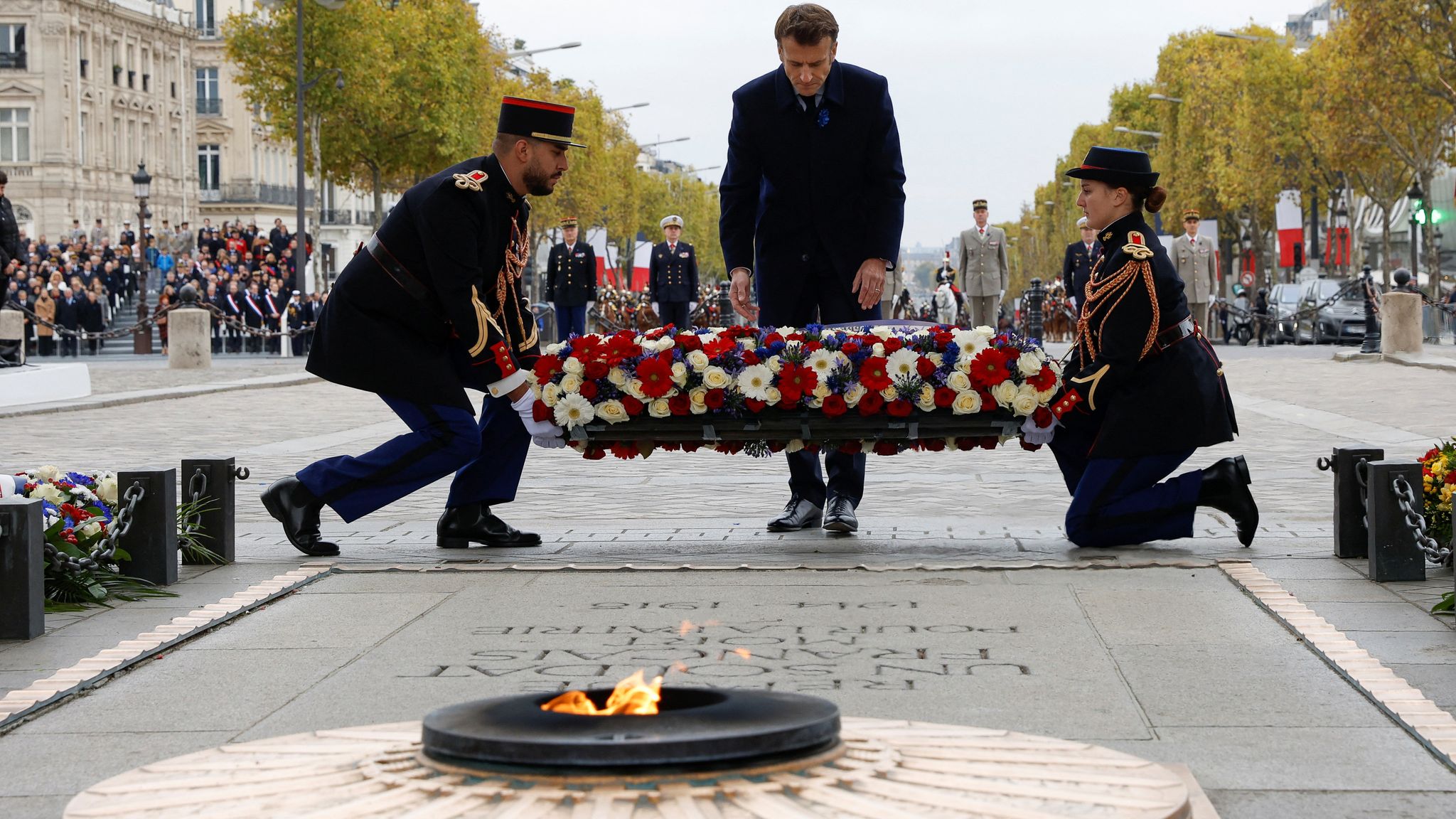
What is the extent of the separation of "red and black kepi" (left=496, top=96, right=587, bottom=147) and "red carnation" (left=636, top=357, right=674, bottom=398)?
900mm

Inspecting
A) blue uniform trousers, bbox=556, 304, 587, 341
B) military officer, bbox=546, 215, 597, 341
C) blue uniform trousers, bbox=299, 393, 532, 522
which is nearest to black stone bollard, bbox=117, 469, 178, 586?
blue uniform trousers, bbox=299, 393, 532, 522

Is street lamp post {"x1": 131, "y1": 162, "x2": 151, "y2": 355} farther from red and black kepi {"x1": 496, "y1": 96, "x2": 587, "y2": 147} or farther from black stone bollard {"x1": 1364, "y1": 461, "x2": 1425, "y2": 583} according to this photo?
black stone bollard {"x1": 1364, "y1": 461, "x2": 1425, "y2": 583}

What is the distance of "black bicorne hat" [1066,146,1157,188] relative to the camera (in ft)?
25.4

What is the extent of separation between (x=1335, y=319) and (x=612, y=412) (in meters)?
38.2

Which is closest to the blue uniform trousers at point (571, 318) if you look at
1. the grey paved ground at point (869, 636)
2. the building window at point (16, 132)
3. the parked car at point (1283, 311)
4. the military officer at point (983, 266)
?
the military officer at point (983, 266)

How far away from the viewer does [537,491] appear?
10977mm

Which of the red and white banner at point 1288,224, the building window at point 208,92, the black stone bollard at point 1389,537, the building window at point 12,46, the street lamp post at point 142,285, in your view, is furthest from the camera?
the building window at point 208,92

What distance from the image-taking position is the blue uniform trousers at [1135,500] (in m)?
7.64

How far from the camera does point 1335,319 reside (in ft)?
142

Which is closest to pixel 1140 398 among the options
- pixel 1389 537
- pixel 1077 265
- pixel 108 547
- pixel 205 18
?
pixel 1389 537

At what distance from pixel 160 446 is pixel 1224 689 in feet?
37.1

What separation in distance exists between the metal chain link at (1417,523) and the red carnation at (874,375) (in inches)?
76.3

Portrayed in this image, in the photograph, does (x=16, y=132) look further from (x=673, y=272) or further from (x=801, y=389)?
(x=801, y=389)

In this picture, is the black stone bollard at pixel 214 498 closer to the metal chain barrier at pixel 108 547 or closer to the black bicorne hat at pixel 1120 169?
the metal chain barrier at pixel 108 547
